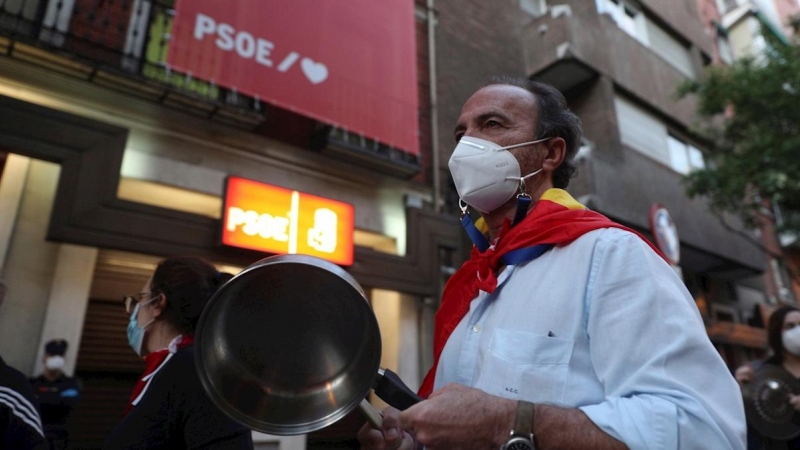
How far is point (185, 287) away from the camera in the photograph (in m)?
2.54

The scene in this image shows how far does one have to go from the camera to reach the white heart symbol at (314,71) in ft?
22.4

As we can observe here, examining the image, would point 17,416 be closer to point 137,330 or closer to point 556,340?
point 137,330

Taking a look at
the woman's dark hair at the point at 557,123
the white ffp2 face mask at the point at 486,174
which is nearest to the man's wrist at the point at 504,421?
the white ffp2 face mask at the point at 486,174

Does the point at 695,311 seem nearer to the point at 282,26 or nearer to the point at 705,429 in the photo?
the point at 705,429

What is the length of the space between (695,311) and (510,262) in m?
0.49

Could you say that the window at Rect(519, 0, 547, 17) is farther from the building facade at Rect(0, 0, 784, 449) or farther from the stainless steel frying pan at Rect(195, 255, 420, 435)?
the stainless steel frying pan at Rect(195, 255, 420, 435)

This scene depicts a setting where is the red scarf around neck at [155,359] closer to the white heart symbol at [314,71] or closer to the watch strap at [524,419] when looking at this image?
the watch strap at [524,419]

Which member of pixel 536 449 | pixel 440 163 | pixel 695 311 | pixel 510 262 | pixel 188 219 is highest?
pixel 440 163

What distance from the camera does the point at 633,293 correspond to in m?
1.15

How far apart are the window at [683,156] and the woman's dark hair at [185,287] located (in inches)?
524

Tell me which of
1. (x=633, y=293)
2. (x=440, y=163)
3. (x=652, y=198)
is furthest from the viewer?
(x=652, y=198)

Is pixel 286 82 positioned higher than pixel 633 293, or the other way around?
pixel 286 82

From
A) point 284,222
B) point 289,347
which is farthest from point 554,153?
point 284,222

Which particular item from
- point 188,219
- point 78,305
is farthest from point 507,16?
point 78,305
